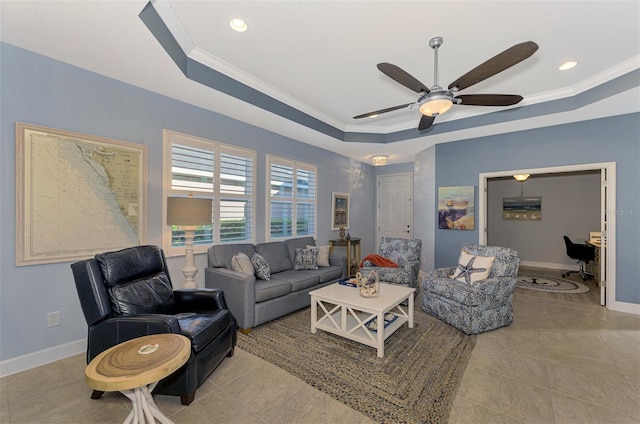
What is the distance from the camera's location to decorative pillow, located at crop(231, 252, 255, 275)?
336 centimetres

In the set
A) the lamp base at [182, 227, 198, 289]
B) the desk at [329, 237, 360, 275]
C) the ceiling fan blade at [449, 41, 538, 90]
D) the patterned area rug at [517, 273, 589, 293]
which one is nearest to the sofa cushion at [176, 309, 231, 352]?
the lamp base at [182, 227, 198, 289]

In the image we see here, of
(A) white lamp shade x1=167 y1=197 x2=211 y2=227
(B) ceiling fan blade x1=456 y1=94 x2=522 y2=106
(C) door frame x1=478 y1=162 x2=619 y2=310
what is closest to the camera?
(B) ceiling fan blade x1=456 y1=94 x2=522 y2=106

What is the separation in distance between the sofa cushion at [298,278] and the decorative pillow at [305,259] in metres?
0.12

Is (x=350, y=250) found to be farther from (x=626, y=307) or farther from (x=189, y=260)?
(x=626, y=307)

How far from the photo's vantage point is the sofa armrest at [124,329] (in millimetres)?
1888

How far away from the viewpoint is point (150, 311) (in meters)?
2.27

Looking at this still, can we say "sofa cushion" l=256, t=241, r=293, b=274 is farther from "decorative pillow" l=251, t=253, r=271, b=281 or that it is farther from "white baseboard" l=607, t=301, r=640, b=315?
"white baseboard" l=607, t=301, r=640, b=315

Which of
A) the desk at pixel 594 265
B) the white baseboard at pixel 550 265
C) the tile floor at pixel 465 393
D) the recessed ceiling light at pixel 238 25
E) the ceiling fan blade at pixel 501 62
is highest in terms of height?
the recessed ceiling light at pixel 238 25

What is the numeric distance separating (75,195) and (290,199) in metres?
2.92

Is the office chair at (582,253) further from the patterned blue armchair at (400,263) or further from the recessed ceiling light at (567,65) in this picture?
the recessed ceiling light at (567,65)

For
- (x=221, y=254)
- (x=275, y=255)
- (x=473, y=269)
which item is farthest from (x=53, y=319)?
(x=473, y=269)

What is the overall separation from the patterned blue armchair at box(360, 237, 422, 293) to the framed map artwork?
3.07m

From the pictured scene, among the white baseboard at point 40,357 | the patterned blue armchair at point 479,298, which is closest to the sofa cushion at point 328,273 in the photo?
Answer: the patterned blue armchair at point 479,298

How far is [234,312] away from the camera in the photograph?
10.2 ft
